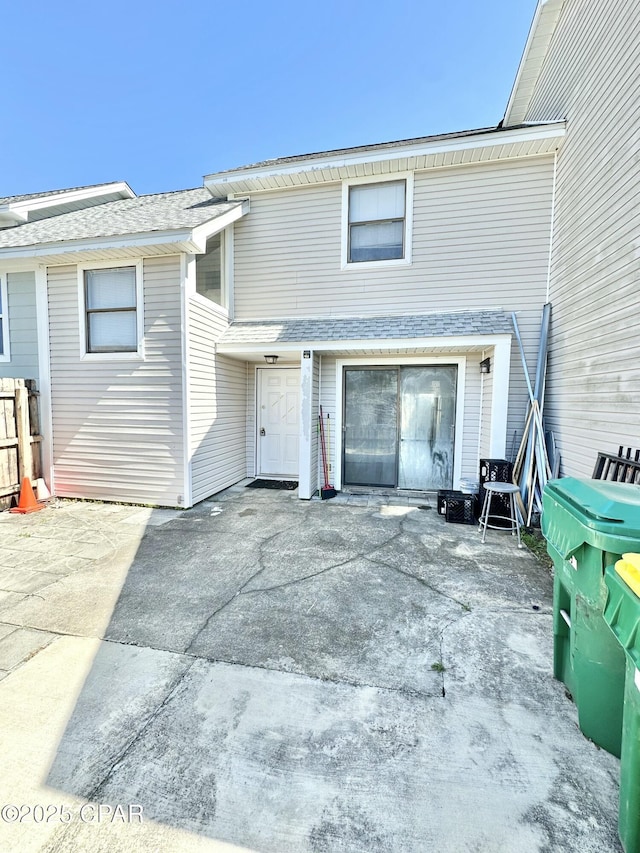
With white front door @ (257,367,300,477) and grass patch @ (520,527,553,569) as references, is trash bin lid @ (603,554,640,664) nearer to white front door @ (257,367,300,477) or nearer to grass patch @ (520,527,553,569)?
grass patch @ (520,527,553,569)

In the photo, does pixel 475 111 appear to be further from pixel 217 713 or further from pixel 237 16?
pixel 217 713

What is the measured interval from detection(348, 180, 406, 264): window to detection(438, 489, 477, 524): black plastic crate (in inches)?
157

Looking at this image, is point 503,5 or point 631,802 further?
point 503,5

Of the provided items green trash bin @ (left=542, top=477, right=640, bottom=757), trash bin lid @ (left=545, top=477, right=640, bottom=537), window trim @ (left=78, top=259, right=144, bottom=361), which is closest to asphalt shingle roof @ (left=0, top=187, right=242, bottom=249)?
window trim @ (left=78, top=259, right=144, bottom=361)

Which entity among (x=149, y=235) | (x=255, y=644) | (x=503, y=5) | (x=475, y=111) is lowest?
(x=255, y=644)

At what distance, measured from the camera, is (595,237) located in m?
4.17

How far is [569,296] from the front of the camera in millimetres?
4879

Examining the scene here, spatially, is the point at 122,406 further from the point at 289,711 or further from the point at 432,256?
the point at 432,256

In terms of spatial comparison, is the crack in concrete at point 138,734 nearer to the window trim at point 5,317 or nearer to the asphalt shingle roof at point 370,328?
the asphalt shingle roof at point 370,328

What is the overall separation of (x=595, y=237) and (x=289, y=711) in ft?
17.6

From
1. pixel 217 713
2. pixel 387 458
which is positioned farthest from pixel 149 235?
pixel 217 713

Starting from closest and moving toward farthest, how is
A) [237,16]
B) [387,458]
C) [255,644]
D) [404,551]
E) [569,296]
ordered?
[255,644] < [404,551] < [569,296] < [387,458] < [237,16]

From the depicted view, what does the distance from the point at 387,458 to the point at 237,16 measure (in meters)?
9.37
